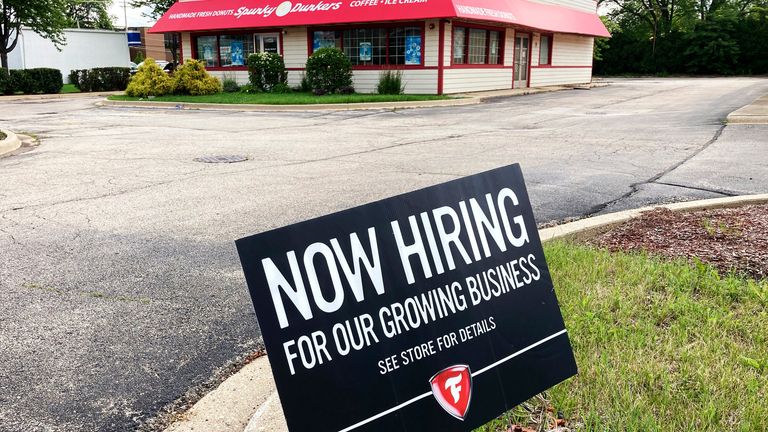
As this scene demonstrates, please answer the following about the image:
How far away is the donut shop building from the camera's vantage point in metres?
23.9

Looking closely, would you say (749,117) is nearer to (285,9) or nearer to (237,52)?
(285,9)

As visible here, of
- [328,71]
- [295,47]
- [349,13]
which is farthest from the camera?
[295,47]

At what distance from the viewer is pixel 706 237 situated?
5.04m

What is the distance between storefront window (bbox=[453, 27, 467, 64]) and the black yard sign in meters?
23.2

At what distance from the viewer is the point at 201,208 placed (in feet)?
22.1

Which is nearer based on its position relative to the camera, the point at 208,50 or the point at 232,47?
the point at 232,47

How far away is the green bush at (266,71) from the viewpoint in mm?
26016

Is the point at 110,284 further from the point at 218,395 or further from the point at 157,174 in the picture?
the point at 157,174

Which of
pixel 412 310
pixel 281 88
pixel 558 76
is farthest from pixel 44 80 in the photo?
pixel 412 310

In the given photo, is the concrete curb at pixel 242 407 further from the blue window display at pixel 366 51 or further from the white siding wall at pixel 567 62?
the white siding wall at pixel 567 62

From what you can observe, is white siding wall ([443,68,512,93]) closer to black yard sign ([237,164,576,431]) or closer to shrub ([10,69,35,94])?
shrub ([10,69,35,94])

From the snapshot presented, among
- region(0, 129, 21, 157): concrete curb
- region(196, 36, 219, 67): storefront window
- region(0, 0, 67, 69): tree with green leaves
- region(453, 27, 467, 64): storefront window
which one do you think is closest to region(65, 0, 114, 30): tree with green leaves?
region(0, 0, 67, 69): tree with green leaves

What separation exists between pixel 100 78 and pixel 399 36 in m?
16.9

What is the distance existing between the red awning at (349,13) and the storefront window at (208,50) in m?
1.10
